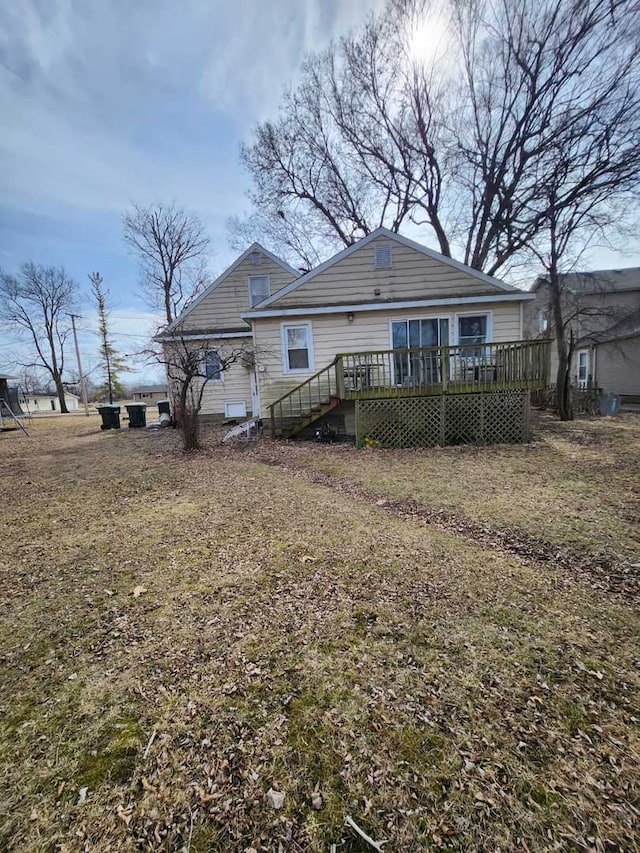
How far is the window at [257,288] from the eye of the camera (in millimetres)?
A: 16141

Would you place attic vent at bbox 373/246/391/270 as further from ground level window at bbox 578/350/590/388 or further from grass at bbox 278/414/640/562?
ground level window at bbox 578/350/590/388

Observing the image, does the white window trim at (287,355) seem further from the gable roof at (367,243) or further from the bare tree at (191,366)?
the bare tree at (191,366)

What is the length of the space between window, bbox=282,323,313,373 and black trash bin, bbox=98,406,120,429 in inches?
402

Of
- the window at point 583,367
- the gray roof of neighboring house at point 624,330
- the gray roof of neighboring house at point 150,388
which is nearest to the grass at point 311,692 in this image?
the gray roof of neighboring house at point 624,330

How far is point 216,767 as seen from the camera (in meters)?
1.74

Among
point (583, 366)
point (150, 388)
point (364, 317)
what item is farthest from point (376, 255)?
point (150, 388)

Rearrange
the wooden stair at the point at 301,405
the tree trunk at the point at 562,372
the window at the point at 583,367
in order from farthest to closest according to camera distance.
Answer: the window at the point at 583,367 < the tree trunk at the point at 562,372 < the wooden stair at the point at 301,405

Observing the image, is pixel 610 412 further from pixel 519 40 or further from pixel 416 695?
pixel 416 695

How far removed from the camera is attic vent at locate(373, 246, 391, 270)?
36.1ft

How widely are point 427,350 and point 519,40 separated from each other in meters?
15.3

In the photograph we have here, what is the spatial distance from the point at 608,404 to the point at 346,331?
11828mm

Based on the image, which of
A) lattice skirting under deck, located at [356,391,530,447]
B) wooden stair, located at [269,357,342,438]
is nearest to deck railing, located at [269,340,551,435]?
lattice skirting under deck, located at [356,391,530,447]

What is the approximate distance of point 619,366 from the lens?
19.3 metres

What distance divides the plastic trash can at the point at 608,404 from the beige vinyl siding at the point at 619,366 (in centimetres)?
541
